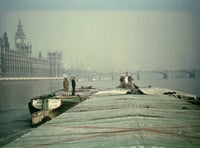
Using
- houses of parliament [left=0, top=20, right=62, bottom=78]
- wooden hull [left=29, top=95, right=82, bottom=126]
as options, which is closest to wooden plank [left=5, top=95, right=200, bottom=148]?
wooden hull [left=29, top=95, right=82, bottom=126]

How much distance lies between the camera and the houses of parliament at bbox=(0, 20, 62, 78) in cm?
2028

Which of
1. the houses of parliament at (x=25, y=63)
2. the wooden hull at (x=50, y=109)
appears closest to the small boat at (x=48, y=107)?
the wooden hull at (x=50, y=109)

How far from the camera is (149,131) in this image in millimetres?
1882

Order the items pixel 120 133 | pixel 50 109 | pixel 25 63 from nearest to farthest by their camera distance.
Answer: pixel 120 133, pixel 50 109, pixel 25 63

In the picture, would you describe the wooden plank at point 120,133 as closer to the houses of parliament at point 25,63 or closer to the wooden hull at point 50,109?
the wooden hull at point 50,109

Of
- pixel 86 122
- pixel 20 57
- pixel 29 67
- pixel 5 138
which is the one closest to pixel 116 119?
pixel 86 122

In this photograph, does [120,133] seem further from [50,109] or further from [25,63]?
[25,63]

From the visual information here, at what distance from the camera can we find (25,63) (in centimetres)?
2275

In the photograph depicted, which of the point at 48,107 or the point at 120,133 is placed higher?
the point at 120,133

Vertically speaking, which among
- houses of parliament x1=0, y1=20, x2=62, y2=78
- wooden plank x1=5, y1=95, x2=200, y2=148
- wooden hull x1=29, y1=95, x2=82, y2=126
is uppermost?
houses of parliament x1=0, y1=20, x2=62, y2=78

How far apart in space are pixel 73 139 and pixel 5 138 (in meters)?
2.44

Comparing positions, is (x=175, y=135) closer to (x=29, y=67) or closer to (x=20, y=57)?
(x=29, y=67)

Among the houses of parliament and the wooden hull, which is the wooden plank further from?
the houses of parliament

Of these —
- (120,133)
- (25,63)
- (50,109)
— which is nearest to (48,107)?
(50,109)
